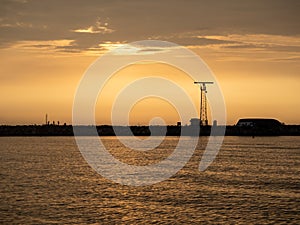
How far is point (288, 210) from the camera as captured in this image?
4528 centimetres

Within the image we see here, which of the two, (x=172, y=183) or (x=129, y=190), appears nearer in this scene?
(x=129, y=190)

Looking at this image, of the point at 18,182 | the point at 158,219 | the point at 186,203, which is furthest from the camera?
the point at 18,182

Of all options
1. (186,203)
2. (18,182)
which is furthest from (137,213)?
(18,182)

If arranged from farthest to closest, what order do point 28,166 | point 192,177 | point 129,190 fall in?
1. point 28,166
2. point 192,177
3. point 129,190

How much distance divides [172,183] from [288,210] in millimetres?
21445

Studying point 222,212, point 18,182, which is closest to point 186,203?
point 222,212

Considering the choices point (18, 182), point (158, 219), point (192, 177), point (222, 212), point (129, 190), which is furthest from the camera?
point (192, 177)

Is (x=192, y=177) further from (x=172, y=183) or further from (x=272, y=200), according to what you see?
(x=272, y=200)

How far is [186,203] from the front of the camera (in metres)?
49.2

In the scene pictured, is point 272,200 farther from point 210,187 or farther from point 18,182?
point 18,182

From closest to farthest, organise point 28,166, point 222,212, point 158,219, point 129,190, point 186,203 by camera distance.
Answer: point 158,219 → point 222,212 → point 186,203 → point 129,190 → point 28,166

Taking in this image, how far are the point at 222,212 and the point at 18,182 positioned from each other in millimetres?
27987

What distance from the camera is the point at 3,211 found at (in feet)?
144

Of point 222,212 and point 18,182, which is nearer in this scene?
point 222,212
